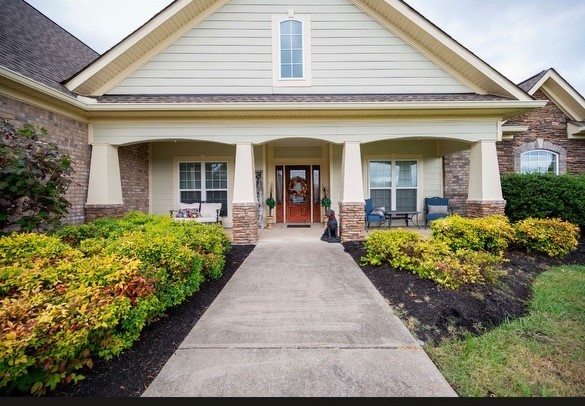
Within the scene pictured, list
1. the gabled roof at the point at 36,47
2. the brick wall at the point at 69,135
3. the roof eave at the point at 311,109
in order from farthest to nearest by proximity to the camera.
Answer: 1. the roof eave at the point at 311,109
2. the gabled roof at the point at 36,47
3. the brick wall at the point at 69,135

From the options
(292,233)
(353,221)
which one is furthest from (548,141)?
(292,233)

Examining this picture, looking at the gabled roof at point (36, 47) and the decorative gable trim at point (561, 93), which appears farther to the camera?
the decorative gable trim at point (561, 93)

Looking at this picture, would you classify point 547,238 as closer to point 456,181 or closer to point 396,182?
point 456,181

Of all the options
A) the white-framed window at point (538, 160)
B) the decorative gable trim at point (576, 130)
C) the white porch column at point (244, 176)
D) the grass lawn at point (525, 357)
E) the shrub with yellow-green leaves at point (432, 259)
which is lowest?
the grass lawn at point (525, 357)

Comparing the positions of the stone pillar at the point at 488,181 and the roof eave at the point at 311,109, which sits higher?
the roof eave at the point at 311,109

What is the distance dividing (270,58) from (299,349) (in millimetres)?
7524

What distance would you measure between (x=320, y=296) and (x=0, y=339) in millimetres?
3043

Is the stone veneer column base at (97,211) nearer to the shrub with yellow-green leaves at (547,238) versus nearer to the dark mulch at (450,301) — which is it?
the dark mulch at (450,301)

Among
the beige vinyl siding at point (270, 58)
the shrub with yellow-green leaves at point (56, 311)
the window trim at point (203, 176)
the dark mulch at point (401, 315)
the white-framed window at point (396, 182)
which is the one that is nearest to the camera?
the shrub with yellow-green leaves at point (56, 311)

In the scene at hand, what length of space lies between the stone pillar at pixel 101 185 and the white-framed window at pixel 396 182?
25.8ft

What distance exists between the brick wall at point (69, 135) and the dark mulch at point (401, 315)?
13.1 feet

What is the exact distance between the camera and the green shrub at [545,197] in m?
6.90

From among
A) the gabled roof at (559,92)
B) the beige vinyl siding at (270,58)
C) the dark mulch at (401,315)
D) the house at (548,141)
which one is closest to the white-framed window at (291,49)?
the beige vinyl siding at (270,58)

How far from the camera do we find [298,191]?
10.1 meters
